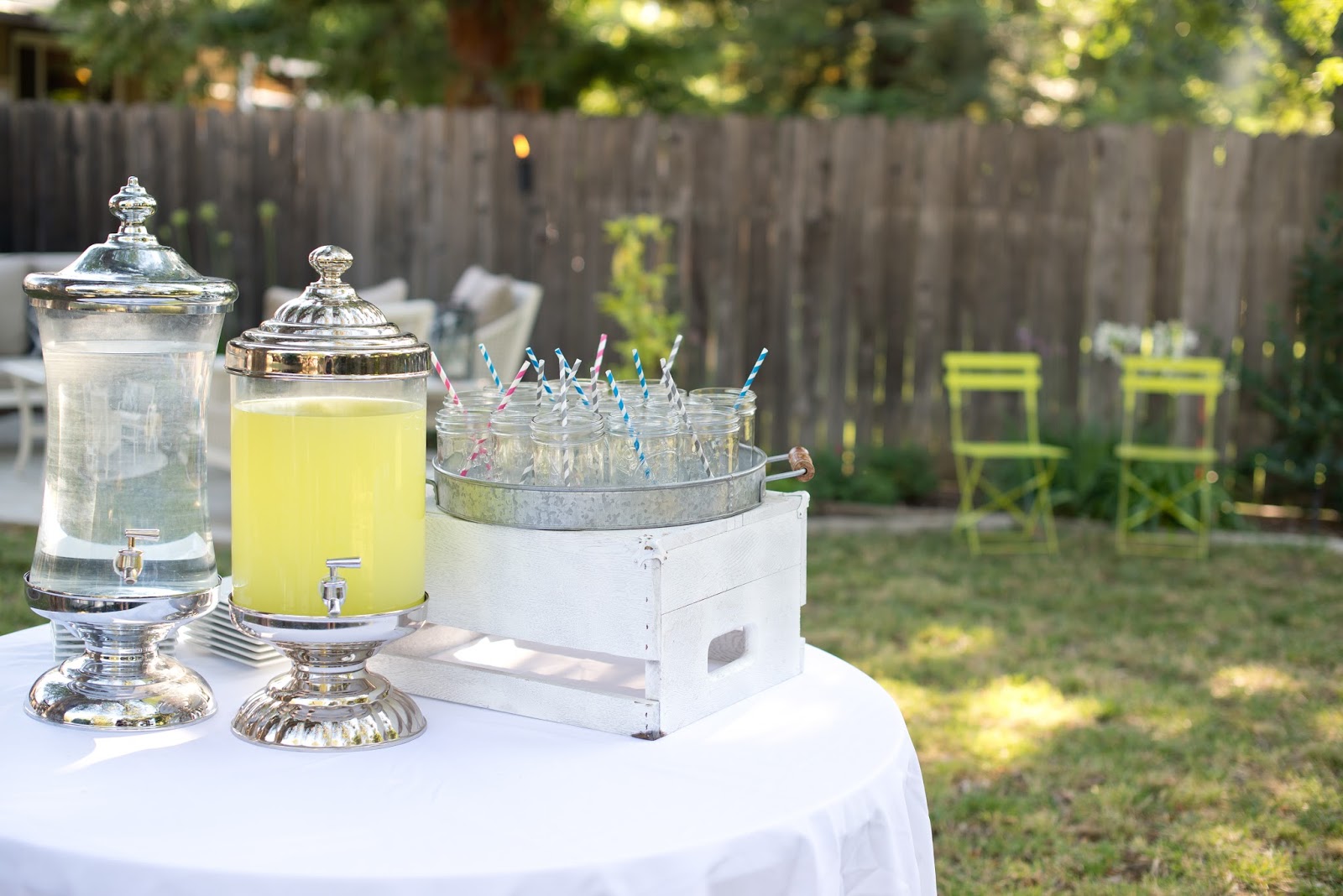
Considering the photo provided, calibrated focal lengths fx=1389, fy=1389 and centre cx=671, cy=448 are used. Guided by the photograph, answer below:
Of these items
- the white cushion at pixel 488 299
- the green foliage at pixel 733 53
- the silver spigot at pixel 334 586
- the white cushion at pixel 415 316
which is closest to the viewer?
the silver spigot at pixel 334 586

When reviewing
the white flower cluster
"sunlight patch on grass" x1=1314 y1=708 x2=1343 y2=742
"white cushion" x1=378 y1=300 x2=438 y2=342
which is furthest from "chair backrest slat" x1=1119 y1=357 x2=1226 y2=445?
"white cushion" x1=378 y1=300 x2=438 y2=342

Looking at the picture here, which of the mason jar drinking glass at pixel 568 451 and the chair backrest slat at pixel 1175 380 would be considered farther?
the chair backrest slat at pixel 1175 380

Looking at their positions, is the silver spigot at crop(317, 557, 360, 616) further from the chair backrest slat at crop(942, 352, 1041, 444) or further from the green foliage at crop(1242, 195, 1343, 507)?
the green foliage at crop(1242, 195, 1343, 507)

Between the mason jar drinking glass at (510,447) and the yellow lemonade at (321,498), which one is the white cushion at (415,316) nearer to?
the mason jar drinking glass at (510,447)

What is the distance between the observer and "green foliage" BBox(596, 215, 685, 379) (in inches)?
275

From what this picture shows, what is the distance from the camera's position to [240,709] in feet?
5.28

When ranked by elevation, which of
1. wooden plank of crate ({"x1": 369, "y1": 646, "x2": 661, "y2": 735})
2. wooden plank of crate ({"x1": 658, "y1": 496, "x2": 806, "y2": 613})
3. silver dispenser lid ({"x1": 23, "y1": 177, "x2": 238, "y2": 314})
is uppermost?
silver dispenser lid ({"x1": 23, "y1": 177, "x2": 238, "y2": 314})

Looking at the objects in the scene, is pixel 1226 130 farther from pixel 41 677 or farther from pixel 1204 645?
pixel 41 677

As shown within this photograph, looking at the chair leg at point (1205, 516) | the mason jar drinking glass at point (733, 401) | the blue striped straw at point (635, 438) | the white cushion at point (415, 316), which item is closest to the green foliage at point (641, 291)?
the white cushion at point (415, 316)

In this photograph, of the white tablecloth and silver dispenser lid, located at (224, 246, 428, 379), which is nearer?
the white tablecloth

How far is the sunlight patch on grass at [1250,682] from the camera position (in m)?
4.54

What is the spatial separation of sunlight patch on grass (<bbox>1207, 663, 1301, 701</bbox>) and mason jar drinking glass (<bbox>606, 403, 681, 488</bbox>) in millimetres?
3335

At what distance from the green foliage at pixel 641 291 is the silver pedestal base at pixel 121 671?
196 inches

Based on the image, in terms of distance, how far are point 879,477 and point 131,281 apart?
6.09m
